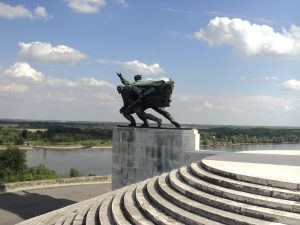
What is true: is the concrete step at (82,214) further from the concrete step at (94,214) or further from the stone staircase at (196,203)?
the concrete step at (94,214)

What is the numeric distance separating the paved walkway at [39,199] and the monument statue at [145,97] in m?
5.26

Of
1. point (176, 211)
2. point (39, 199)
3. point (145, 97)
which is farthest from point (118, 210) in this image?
point (39, 199)

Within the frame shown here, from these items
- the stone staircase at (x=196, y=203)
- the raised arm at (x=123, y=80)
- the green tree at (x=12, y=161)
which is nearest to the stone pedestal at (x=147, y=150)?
the raised arm at (x=123, y=80)

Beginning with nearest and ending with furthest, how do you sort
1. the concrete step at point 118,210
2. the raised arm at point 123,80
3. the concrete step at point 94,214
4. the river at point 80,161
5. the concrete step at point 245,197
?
1. the concrete step at point 245,197
2. the concrete step at point 118,210
3. the concrete step at point 94,214
4. the raised arm at point 123,80
5. the river at point 80,161

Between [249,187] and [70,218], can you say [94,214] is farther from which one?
[249,187]

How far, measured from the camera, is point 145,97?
16.5m

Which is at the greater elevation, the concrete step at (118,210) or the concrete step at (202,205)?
the concrete step at (202,205)

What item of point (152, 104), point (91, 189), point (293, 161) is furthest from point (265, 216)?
point (91, 189)

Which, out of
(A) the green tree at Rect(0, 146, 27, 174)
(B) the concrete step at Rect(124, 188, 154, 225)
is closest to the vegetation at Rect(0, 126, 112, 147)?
(A) the green tree at Rect(0, 146, 27, 174)

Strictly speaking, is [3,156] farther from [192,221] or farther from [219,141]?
[219,141]

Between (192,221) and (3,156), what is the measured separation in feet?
101

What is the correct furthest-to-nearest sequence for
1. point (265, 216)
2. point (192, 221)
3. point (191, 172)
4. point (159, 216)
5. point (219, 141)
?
1. point (219, 141)
2. point (191, 172)
3. point (159, 216)
4. point (192, 221)
5. point (265, 216)

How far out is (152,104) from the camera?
16.5 metres

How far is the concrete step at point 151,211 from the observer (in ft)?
24.6
